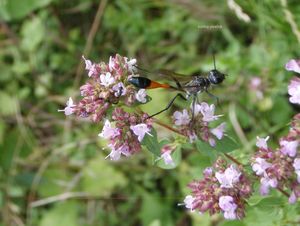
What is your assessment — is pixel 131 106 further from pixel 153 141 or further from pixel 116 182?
pixel 116 182

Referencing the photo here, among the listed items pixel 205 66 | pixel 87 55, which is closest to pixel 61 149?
pixel 87 55

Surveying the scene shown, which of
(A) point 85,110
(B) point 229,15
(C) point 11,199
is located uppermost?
(A) point 85,110

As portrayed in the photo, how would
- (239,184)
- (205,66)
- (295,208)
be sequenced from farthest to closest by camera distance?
(205,66) < (295,208) < (239,184)

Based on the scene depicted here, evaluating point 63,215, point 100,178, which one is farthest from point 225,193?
point 63,215

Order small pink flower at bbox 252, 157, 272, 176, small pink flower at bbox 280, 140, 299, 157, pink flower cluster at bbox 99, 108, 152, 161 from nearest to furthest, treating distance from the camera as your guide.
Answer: small pink flower at bbox 280, 140, 299, 157 → small pink flower at bbox 252, 157, 272, 176 → pink flower cluster at bbox 99, 108, 152, 161

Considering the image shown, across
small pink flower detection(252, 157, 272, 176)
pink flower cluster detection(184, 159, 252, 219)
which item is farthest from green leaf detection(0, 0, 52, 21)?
small pink flower detection(252, 157, 272, 176)

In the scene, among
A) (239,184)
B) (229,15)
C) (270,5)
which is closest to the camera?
→ (239,184)

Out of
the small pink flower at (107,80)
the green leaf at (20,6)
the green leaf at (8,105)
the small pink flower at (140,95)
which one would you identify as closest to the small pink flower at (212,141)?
the small pink flower at (140,95)

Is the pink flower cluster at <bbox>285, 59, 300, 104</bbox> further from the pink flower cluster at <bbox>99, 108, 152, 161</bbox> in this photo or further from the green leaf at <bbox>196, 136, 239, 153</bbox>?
the pink flower cluster at <bbox>99, 108, 152, 161</bbox>
